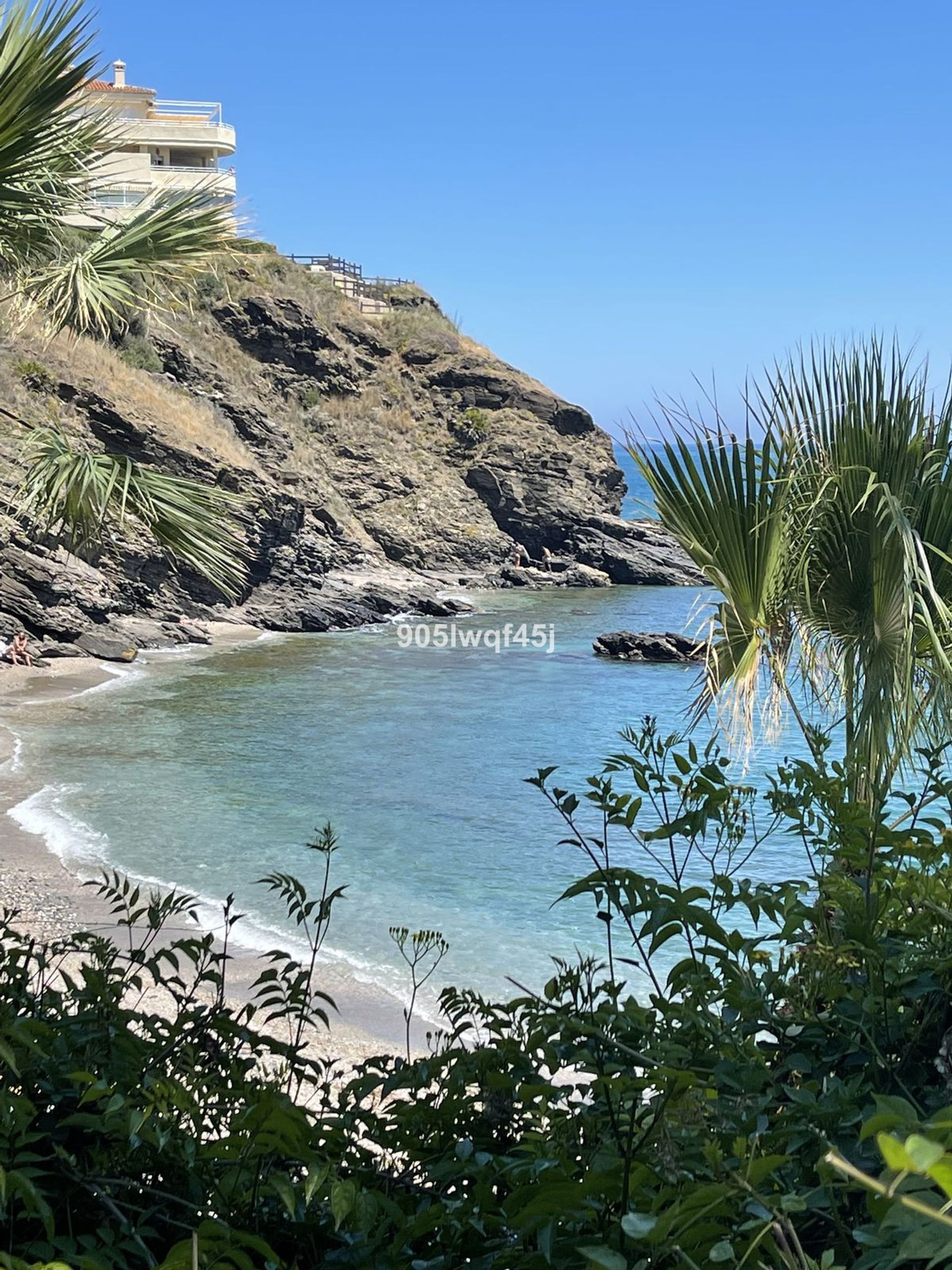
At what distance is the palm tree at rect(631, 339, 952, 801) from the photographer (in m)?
3.82

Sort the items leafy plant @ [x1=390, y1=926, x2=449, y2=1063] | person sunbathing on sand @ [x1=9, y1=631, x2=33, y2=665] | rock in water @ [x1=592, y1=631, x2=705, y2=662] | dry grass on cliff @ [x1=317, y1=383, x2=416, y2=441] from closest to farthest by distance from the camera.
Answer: leafy plant @ [x1=390, y1=926, x2=449, y2=1063] → person sunbathing on sand @ [x1=9, y1=631, x2=33, y2=665] → rock in water @ [x1=592, y1=631, x2=705, y2=662] → dry grass on cliff @ [x1=317, y1=383, x2=416, y2=441]

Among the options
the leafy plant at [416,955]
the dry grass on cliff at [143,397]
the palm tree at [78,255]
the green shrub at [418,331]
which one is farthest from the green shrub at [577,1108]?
the green shrub at [418,331]

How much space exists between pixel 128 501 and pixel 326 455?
4567 centimetres

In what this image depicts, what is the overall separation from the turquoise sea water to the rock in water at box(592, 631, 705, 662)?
788 millimetres

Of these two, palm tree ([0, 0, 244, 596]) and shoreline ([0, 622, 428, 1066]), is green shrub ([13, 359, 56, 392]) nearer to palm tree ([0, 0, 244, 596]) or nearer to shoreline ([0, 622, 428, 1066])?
shoreline ([0, 622, 428, 1066])

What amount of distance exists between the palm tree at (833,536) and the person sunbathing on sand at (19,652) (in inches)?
887

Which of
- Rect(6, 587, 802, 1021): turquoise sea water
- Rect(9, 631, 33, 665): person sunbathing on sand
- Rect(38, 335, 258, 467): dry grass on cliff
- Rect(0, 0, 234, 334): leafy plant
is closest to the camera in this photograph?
Rect(0, 0, 234, 334): leafy plant

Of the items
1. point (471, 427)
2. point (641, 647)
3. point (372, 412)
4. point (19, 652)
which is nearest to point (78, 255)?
point (19, 652)

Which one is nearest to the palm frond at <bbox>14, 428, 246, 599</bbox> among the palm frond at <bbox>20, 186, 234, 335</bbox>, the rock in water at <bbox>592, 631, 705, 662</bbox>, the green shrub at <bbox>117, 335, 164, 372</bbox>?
the palm frond at <bbox>20, 186, 234, 335</bbox>

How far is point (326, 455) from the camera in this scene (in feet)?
165

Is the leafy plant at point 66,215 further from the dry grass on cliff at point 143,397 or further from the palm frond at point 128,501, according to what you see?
the dry grass on cliff at point 143,397

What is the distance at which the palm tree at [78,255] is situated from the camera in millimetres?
4496

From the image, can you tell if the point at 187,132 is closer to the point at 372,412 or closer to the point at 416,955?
the point at 372,412

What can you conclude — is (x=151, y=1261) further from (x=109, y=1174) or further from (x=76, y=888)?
(x=76, y=888)
